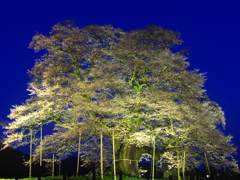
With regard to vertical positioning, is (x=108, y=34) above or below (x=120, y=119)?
above

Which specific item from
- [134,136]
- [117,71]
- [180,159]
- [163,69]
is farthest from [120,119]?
[180,159]

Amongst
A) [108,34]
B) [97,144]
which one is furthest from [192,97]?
[97,144]

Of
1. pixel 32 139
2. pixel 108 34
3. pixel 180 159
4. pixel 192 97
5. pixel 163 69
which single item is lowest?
pixel 180 159

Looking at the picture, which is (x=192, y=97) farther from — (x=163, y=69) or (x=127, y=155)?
(x=127, y=155)

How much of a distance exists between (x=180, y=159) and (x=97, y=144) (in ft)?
19.2

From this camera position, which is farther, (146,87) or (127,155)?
(146,87)

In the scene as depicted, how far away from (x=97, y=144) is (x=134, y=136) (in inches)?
208

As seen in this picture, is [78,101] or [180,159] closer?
[78,101]

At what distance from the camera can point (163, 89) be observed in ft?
53.1

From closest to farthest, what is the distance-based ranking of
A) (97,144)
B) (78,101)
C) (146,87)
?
(78,101) < (146,87) < (97,144)

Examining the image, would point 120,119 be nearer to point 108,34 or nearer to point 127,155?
point 127,155

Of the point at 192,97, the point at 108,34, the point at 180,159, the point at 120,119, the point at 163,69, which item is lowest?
the point at 180,159

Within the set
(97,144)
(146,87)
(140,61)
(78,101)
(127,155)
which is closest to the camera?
(78,101)

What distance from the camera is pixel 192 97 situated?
50.4 ft
